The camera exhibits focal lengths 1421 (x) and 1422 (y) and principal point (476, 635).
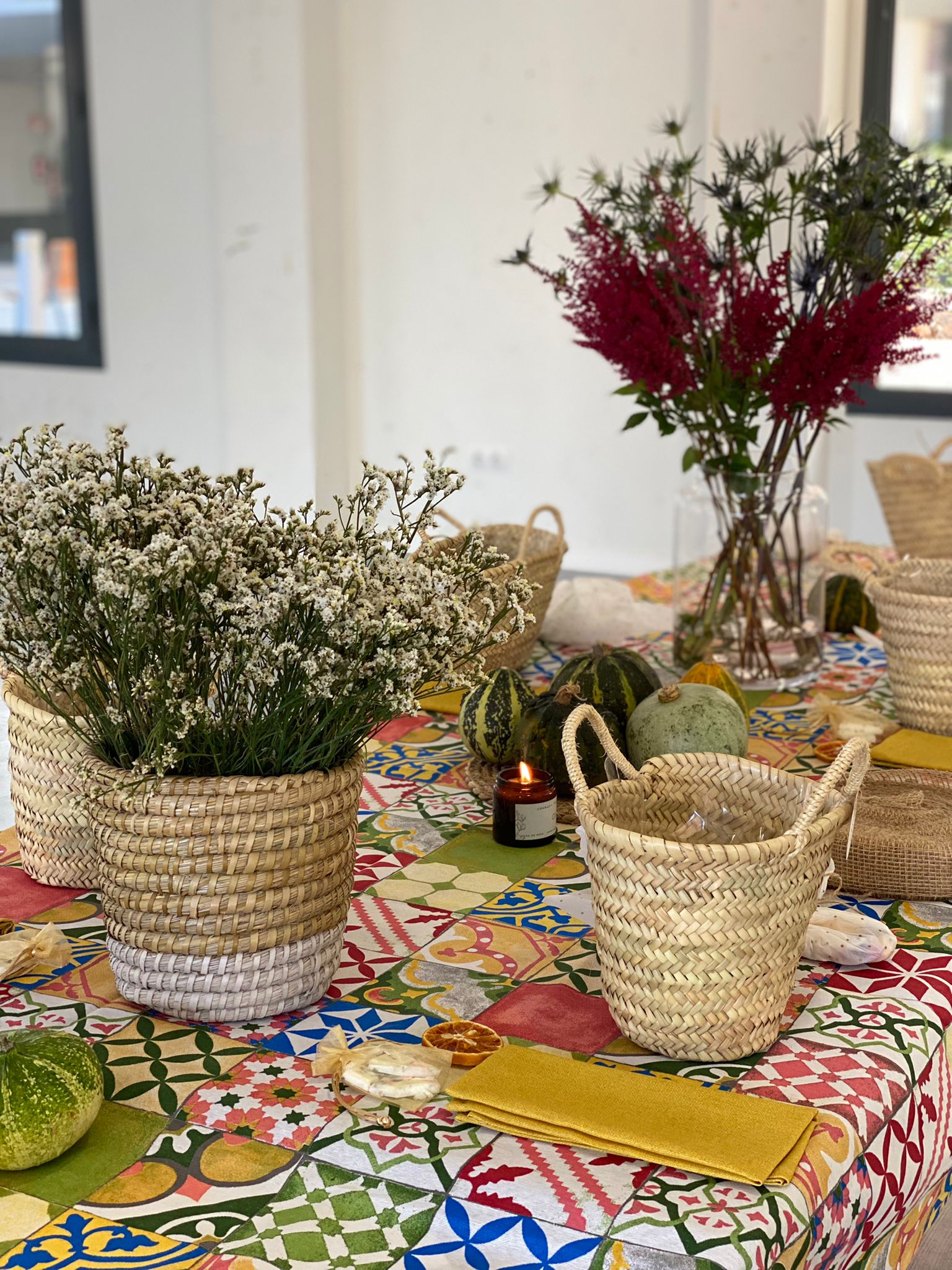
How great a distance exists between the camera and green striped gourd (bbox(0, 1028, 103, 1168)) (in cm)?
86

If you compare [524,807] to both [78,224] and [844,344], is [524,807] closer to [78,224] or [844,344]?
[844,344]

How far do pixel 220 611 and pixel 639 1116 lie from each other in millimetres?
433

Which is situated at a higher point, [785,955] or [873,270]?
[873,270]

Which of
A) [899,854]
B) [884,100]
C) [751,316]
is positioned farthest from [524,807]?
[884,100]

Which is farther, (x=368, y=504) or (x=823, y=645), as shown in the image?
(x=823, y=645)

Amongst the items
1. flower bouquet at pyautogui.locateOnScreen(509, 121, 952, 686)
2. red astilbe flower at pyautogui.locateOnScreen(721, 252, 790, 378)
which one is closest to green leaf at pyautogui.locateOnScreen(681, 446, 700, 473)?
flower bouquet at pyautogui.locateOnScreen(509, 121, 952, 686)

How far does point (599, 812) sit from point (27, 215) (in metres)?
5.77

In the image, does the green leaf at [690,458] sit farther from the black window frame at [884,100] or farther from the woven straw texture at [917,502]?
the black window frame at [884,100]

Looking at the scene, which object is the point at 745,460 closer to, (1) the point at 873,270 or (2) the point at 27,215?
(1) the point at 873,270

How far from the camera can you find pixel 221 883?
1016mm

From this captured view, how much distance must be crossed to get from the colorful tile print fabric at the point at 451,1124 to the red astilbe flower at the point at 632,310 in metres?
0.62

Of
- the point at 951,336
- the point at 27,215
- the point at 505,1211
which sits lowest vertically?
the point at 505,1211

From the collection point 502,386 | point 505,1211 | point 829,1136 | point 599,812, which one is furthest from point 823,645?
point 502,386

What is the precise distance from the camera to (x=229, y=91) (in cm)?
514
